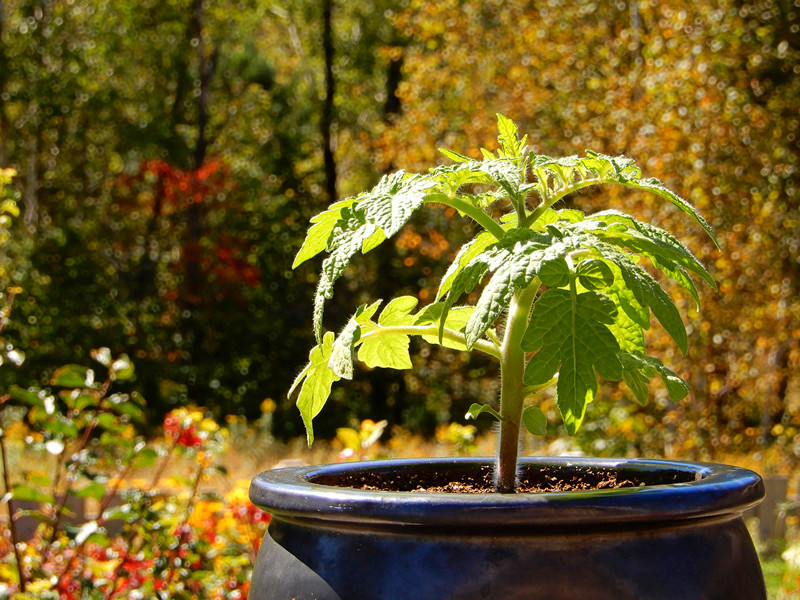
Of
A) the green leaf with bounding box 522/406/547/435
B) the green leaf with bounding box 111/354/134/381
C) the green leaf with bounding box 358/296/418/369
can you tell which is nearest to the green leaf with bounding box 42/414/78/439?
the green leaf with bounding box 111/354/134/381

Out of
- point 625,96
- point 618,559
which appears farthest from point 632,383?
point 625,96

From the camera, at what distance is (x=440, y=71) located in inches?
354

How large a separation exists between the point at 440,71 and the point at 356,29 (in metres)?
4.90

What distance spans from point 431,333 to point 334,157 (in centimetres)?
1200

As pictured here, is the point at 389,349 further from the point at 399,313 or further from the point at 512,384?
the point at 512,384

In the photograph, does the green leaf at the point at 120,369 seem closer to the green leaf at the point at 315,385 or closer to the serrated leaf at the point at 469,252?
the green leaf at the point at 315,385

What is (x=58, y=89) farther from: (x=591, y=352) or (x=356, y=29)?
(x=591, y=352)

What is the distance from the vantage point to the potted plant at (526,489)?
92cm

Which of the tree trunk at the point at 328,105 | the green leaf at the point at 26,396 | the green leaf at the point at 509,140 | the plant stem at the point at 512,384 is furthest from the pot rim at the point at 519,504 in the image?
the tree trunk at the point at 328,105

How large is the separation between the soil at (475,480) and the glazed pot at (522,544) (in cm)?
25

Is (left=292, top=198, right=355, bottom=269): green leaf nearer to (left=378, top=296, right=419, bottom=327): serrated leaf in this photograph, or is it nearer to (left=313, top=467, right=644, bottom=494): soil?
(left=378, top=296, right=419, bottom=327): serrated leaf

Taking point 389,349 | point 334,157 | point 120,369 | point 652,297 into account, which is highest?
point 334,157

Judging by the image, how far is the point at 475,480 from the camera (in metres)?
1.38

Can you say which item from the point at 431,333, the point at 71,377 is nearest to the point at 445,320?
the point at 431,333
